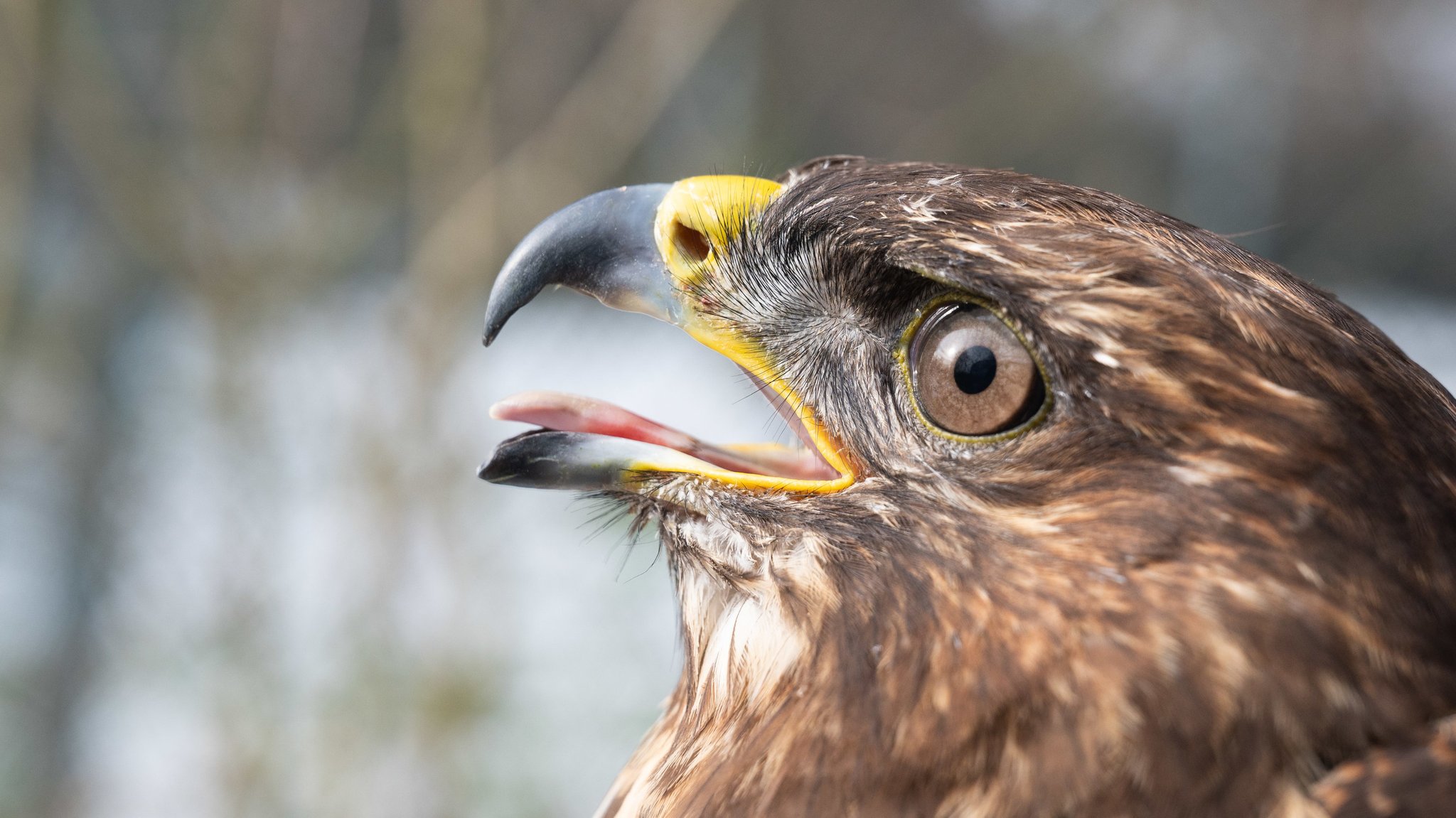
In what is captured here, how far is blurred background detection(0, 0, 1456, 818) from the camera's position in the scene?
5.08m

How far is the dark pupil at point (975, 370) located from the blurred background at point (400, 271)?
135 inches

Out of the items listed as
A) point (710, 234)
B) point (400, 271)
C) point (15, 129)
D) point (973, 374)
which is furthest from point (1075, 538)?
point (15, 129)

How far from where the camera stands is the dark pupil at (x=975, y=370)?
3.87 feet

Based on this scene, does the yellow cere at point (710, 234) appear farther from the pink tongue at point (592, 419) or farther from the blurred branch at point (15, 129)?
the blurred branch at point (15, 129)

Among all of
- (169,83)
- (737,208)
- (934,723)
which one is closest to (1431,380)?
(934,723)

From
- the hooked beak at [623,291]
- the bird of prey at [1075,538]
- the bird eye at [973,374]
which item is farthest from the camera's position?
the hooked beak at [623,291]

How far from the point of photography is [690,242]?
5.07ft

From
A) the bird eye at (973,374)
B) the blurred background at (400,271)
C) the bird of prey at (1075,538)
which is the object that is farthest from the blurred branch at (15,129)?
the bird eye at (973,374)

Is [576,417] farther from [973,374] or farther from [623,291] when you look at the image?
A: [973,374]

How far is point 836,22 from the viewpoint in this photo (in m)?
5.42

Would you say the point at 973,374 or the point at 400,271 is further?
the point at 400,271

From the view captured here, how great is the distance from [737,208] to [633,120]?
12.8ft

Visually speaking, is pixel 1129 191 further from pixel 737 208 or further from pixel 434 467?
pixel 737 208

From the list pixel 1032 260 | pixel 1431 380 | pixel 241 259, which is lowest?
pixel 1431 380
